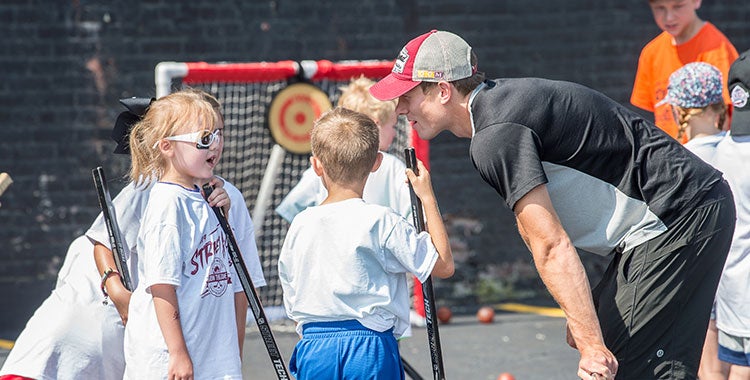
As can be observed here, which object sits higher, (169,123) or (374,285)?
(169,123)

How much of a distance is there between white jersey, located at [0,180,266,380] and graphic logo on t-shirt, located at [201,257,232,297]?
0.82ft

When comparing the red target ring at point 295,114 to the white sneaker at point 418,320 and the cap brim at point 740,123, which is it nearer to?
the white sneaker at point 418,320

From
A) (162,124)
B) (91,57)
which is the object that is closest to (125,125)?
(162,124)

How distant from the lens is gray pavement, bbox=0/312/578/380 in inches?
253

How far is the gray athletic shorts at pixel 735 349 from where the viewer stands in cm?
481

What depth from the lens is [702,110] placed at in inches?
200

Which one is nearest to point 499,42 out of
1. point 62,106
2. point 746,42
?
point 746,42

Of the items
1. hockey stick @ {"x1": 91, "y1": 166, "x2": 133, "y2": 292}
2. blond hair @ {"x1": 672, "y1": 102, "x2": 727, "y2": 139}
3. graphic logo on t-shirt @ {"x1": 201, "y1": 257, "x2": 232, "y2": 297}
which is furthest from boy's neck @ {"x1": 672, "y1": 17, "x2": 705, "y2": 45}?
hockey stick @ {"x1": 91, "y1": 166, "x2": 133, "y2": 292}

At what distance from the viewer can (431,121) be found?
3.71 meters

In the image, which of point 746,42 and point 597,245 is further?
point 746,42

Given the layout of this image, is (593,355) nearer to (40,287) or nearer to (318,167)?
(318,167)

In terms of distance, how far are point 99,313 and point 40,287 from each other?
4151mm

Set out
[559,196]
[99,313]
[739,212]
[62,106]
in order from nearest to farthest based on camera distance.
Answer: [559,196] → [99,313] → [739,212] → [62,106]

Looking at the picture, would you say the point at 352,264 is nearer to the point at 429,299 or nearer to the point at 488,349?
the point at 429,299
